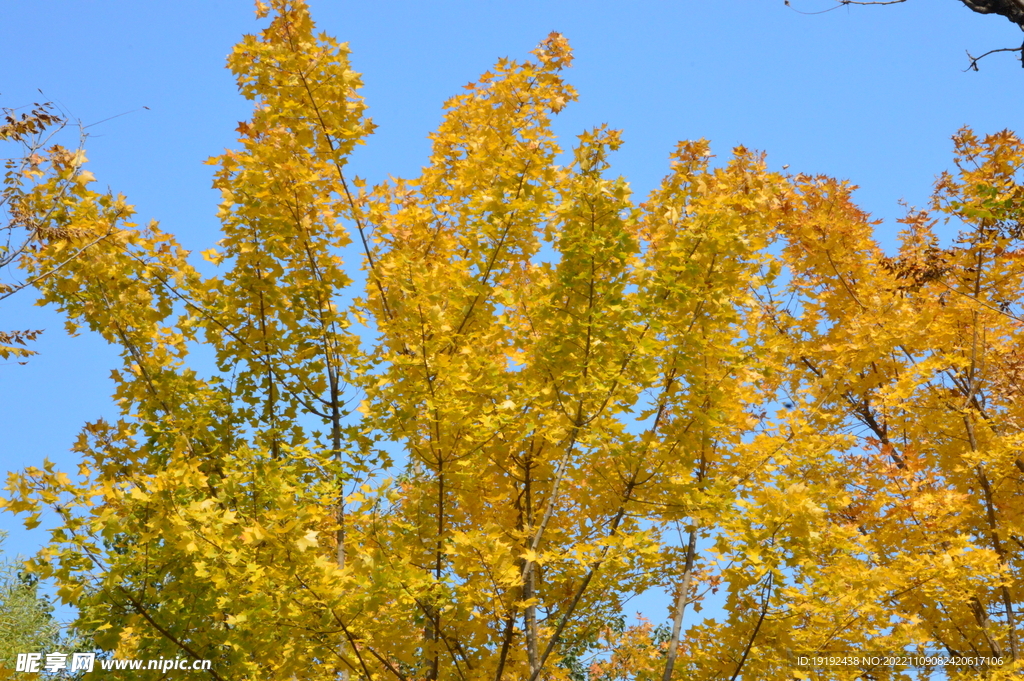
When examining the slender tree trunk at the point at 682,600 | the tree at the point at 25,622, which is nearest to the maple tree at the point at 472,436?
the slender tree trunk at the point at 682,600

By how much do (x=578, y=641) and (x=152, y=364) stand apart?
400cm

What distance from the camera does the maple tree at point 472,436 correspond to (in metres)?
5.13

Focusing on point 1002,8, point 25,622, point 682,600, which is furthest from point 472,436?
point 25,622

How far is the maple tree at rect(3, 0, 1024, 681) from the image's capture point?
513 centimetres

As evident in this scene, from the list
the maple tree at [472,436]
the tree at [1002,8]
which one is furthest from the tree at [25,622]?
the tree at [1002,8]

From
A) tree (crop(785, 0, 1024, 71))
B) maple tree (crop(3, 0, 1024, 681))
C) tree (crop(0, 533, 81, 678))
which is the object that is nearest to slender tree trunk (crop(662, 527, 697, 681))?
maple tree (crop(3, 0, 1024, 681))

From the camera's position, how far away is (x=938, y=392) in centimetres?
835

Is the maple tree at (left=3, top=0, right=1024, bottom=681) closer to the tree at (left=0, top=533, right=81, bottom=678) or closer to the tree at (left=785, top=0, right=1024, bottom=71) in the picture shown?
the tree at (left=785, top=0, right=1024, bottom=71)

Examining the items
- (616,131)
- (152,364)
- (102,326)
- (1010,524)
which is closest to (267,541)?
(152,364)

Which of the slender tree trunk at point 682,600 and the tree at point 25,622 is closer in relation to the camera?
the slender tree trunk at point 682,600

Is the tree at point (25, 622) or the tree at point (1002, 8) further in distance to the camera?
the tree at point (25, 622)

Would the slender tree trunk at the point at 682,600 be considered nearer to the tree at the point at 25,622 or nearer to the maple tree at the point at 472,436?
the maple tree at the point at 472,436

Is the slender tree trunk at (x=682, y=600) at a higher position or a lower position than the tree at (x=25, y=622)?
lower

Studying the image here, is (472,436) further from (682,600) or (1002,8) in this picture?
(1002,8)
